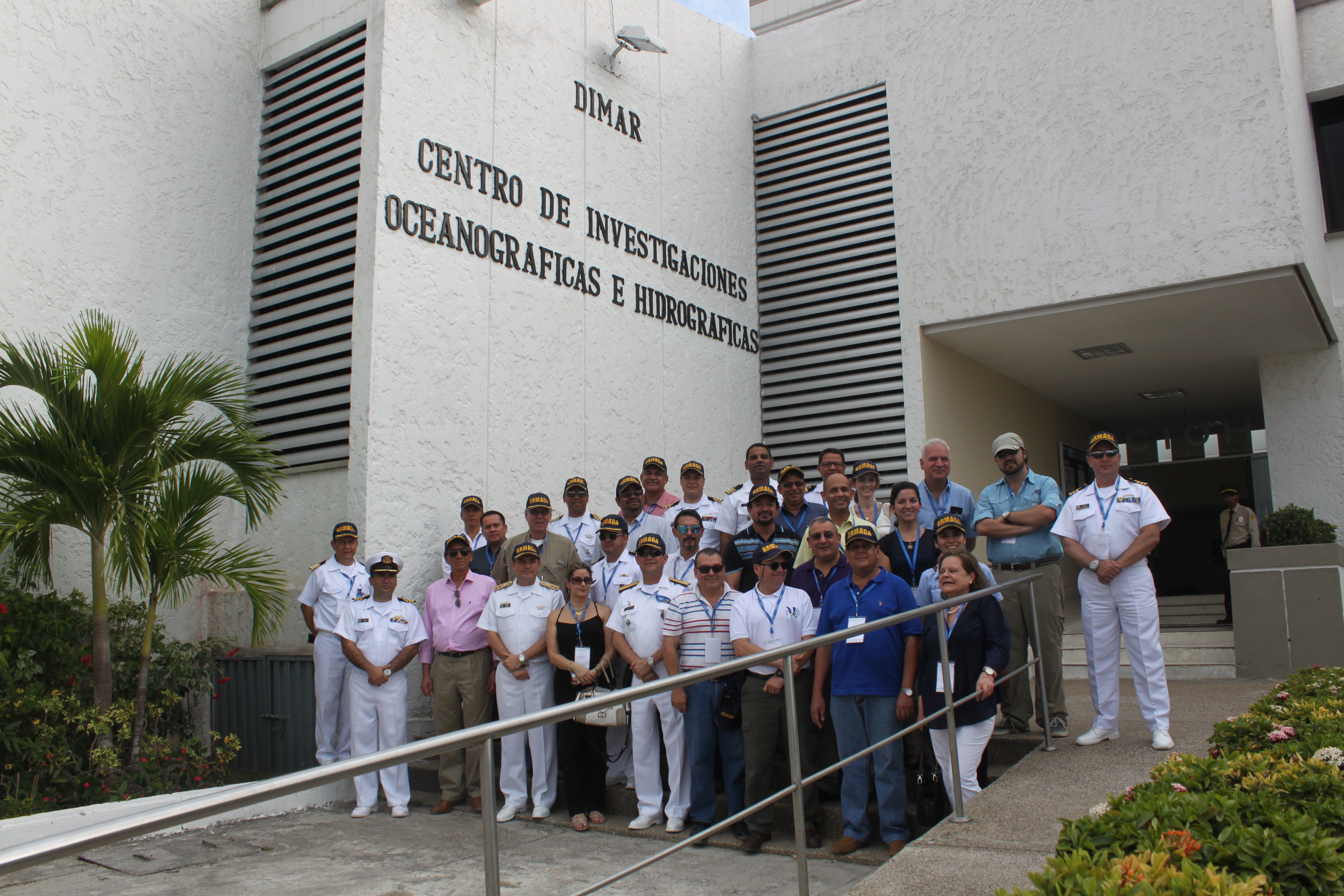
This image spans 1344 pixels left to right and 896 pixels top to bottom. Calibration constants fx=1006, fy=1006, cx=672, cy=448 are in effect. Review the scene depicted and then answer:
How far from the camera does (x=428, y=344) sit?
306 inches

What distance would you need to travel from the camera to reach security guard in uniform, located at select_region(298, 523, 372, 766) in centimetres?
678

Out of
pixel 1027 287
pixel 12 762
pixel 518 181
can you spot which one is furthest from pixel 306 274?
pixel 1027 287

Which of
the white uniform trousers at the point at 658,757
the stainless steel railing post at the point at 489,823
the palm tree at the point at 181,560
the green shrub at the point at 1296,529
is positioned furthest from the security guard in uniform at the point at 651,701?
the green shrub at the point at 1296,529

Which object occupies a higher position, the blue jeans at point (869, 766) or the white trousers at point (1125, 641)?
the white trousers at point (1125, 641)

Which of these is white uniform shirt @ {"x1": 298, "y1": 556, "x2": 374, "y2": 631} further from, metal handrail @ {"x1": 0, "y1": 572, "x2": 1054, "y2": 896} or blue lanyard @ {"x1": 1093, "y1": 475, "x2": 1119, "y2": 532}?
blue lanyard @ {"x1": 1093, "y1": 475, "x2": 1119, "y2": 532}

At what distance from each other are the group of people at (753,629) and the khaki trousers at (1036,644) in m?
0.02

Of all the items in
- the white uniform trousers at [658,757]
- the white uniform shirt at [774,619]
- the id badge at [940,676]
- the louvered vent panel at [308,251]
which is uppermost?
the louvered vent panel at [308,251]

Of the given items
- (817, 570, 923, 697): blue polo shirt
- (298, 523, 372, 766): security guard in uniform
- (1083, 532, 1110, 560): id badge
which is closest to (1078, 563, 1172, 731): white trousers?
(1083, 532, 1110, 560): id badge

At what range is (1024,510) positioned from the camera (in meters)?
5.88

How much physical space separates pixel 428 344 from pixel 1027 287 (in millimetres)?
5800

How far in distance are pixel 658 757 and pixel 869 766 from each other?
1381mm

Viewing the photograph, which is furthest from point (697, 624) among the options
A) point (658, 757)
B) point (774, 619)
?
point (658, 757)

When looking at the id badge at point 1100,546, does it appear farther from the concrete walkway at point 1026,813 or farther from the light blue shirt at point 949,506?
the concrete walkway at point 1026,813

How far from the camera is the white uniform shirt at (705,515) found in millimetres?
6816
